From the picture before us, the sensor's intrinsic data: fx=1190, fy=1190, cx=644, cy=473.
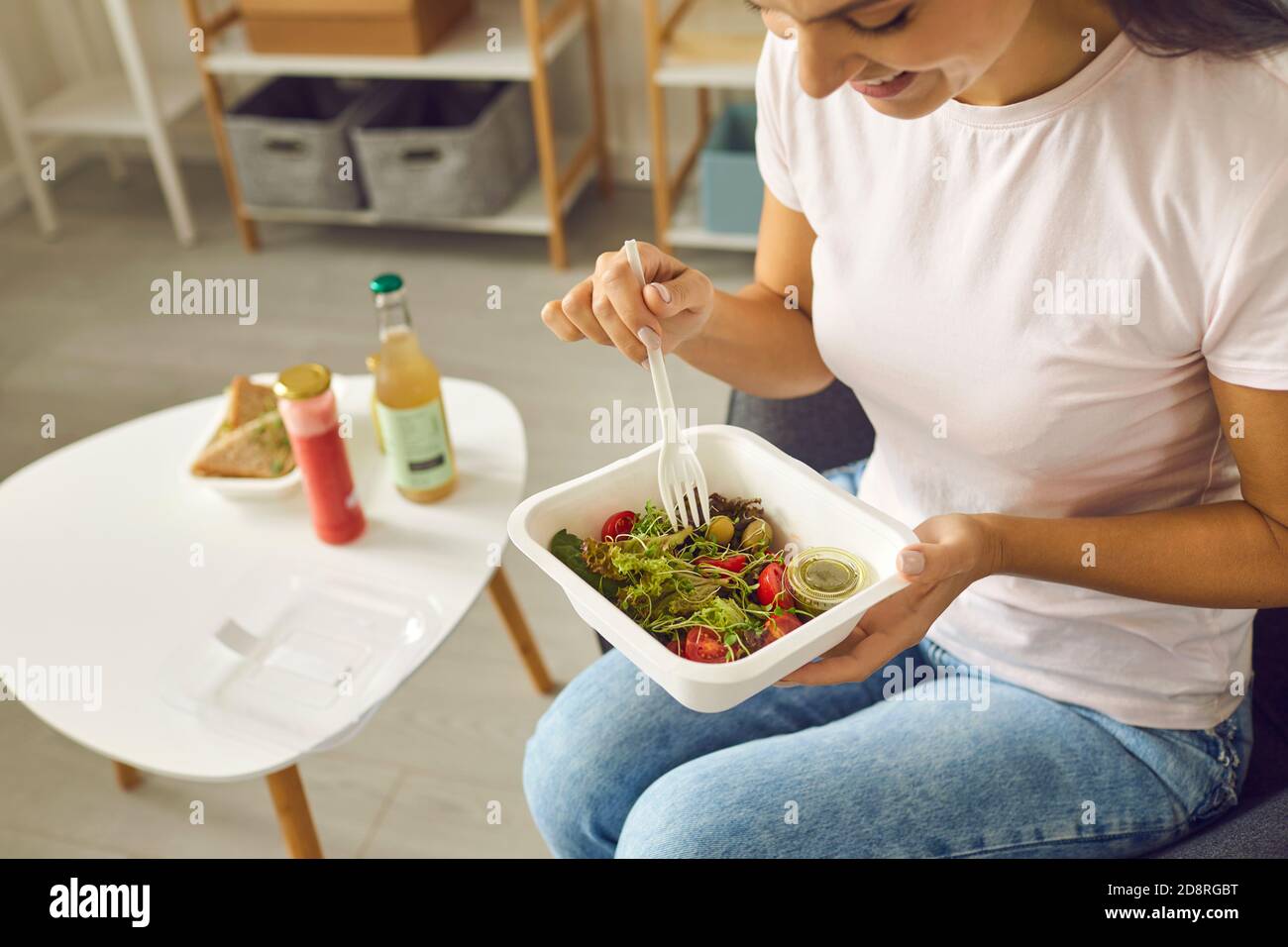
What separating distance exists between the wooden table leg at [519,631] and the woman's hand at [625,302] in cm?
72

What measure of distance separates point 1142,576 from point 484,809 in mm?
992

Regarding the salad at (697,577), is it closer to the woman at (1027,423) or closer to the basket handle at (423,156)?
the woman at (1027,423)

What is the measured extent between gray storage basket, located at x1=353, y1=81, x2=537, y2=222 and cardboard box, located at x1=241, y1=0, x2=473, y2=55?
173 mm

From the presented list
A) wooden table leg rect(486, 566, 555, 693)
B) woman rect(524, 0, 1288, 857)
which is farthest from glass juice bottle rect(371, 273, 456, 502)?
woman rect(524, 0, 1288, 857)

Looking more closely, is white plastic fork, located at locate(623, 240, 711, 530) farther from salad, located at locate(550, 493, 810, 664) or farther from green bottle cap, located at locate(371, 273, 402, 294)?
green bottle cap, located at locate(371, 273, 402, 294)

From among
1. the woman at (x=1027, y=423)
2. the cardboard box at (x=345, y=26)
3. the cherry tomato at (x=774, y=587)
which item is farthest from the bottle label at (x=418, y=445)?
the cardboard box at (x=345, y=26)

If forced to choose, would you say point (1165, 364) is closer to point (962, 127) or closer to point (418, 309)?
point (962, 127)

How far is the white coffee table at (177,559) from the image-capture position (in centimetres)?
113

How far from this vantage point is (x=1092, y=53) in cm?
80

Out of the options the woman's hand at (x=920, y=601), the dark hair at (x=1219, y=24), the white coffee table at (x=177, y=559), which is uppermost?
the dark hair at (x=1219, y=24)

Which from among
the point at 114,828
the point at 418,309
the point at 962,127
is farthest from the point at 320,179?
the point at 962,127

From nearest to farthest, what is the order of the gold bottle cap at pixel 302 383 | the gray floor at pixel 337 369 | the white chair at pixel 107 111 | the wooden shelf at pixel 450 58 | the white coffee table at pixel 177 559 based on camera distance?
the white coffee table at pixel 177 559 < the gold bottle cap at pixel 302 383 < the gray floor at pixel 337 369 < the wooden shelf at pixel 450 58 < the white chair at pixel 107 111

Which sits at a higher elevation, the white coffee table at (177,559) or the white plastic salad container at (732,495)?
the white plastic salad container at (732,495)

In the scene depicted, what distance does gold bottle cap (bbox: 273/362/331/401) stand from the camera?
123 cm
